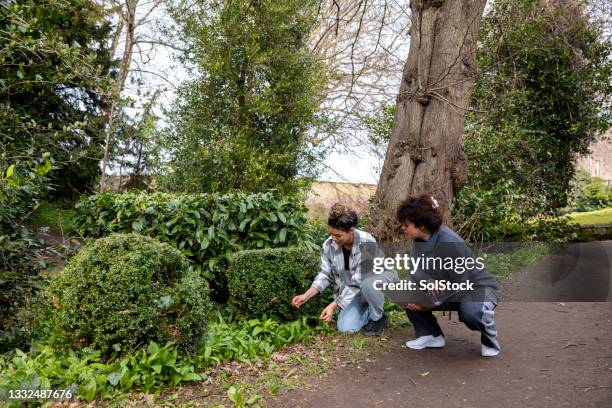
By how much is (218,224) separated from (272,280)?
1271 mm

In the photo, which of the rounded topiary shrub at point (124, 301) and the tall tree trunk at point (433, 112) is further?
the tall tree trunk at point (433, 112)

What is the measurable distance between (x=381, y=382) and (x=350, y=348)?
728 mm

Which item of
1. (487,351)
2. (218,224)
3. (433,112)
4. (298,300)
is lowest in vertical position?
(487,351)

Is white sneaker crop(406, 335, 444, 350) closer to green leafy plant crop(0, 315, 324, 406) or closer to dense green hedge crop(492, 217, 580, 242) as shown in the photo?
green leafy plant crop(0, 315, 324, 406)

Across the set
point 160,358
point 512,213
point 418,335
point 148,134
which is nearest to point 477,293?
point 418,335

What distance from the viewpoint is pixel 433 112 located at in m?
6.09

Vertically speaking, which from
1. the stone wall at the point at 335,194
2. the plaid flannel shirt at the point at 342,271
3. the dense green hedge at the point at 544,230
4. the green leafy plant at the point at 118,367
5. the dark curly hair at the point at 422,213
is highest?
the stone wall at the point at 335,194

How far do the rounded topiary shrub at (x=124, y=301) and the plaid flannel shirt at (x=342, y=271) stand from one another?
125cm

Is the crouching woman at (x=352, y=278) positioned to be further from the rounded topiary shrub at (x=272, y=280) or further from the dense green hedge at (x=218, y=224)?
the dense green hedge at (x=218, y=224)

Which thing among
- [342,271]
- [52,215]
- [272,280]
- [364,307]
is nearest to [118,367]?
[272,280]

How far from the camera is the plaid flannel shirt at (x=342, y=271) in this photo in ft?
15.6

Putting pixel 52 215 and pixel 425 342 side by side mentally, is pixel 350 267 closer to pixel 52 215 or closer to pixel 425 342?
pixel 425 342

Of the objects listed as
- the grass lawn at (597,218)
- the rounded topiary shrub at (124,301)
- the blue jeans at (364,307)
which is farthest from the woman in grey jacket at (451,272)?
the grass lawn at (597,218)

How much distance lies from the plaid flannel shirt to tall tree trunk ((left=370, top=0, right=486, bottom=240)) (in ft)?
4.77
